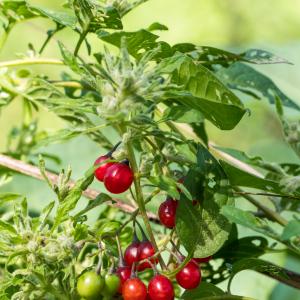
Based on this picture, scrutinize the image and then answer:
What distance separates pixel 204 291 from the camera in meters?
0.75

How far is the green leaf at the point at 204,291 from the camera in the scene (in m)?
0.75

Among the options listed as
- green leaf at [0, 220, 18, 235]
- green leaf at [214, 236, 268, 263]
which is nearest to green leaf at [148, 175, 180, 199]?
green leaf at [0, 220, 18, 235]

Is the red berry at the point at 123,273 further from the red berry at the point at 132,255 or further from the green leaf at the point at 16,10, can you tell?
the green leaf at the point at 16,10

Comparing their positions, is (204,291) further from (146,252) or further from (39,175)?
(39,175)

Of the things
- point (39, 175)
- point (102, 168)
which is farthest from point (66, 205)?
point (39, 175)

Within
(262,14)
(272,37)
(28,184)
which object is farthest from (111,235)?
(262,14)

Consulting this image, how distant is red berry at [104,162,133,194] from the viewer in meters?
0.66

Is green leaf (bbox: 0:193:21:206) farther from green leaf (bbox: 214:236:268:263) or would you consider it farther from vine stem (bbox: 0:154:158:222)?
green leaf (bbox: 214:236:268:263)

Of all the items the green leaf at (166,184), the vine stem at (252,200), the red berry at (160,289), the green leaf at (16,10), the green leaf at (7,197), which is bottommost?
the green leaf at (7,197)

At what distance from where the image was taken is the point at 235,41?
109 inches

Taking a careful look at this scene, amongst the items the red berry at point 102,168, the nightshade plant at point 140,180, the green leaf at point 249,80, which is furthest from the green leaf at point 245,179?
the green leaf at point 249,80

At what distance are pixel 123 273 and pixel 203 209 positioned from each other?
96 mm

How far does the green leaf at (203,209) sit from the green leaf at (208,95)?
0.14 ft

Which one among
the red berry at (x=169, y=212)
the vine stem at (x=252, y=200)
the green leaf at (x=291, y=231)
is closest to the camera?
the green leaf at (x=291, y=231)
